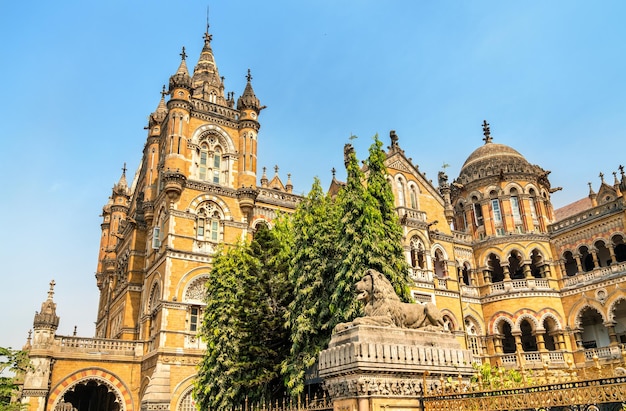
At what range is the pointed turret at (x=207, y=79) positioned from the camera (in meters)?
34.5

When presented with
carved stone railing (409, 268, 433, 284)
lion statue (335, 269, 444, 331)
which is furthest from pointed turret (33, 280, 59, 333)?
lion statue (335, 269, 444, 331)

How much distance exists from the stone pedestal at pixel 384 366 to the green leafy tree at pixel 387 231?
11.1m

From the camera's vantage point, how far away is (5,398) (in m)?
20.4

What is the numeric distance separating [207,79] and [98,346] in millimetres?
18809

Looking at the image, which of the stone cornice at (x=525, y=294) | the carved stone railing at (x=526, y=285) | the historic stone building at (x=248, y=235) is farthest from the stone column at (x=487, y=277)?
the stone cornice at (x=525, y=294)

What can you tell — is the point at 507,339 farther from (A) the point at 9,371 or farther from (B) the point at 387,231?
(A) the point at 9,371

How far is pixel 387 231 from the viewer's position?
1884cm

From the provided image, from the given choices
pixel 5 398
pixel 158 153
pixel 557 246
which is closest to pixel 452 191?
pixel 557 246

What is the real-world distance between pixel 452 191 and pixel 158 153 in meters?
19.8

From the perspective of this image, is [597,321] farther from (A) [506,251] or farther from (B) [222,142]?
(B) [222,142]

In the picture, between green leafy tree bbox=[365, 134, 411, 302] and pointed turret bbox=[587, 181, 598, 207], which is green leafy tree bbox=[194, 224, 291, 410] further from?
pointed turret bbox=[587, 181, 598, 207]

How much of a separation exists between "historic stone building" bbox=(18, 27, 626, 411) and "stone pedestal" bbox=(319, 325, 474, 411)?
1877 centimetres

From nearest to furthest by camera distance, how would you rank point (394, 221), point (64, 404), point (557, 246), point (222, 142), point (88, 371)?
point (394, 221)
point (88, 371)
point (222, 142)
point (557, 246)
point (64, 404)

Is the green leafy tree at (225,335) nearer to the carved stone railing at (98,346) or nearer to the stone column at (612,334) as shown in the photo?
the carved stone railing at (98,346)
